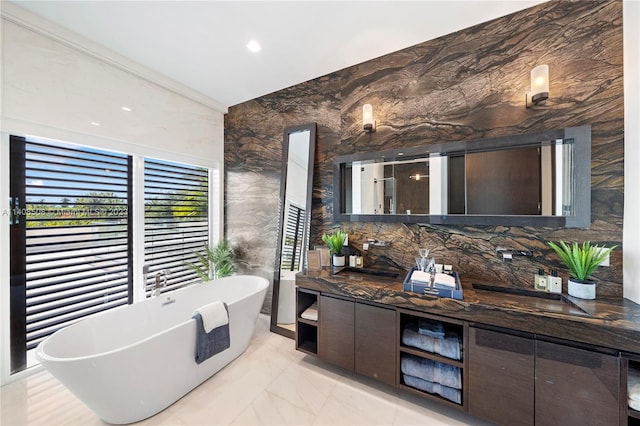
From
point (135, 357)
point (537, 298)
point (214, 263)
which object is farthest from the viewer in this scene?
point (214, 263)

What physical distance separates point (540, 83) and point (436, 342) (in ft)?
6.60

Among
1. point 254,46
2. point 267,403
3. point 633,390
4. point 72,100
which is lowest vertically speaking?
point 267,403

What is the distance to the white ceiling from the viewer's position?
5.98ft

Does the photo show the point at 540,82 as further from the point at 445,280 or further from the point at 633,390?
the point at 633,390

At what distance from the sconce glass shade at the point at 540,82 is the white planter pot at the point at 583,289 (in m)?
1.31

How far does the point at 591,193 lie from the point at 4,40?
449cm

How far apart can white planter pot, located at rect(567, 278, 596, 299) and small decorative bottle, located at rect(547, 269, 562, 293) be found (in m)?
0.07

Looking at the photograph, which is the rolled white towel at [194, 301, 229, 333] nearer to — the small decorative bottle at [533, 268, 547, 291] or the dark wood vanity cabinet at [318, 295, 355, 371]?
the dark wood vanity cabinet at [318, 295, 355, 371]

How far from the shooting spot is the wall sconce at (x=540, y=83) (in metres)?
1.69

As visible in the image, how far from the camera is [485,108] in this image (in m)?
1.97

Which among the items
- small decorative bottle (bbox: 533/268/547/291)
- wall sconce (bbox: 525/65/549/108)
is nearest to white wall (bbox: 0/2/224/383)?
wall sconce (bbox: 525/65/549/108)

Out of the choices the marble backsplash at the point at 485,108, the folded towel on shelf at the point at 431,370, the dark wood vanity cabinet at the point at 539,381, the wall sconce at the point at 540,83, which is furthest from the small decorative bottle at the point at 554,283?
the wall sconce at the point at 540,83

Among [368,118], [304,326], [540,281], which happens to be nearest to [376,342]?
[304,326]

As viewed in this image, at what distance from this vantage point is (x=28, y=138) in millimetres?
2002
